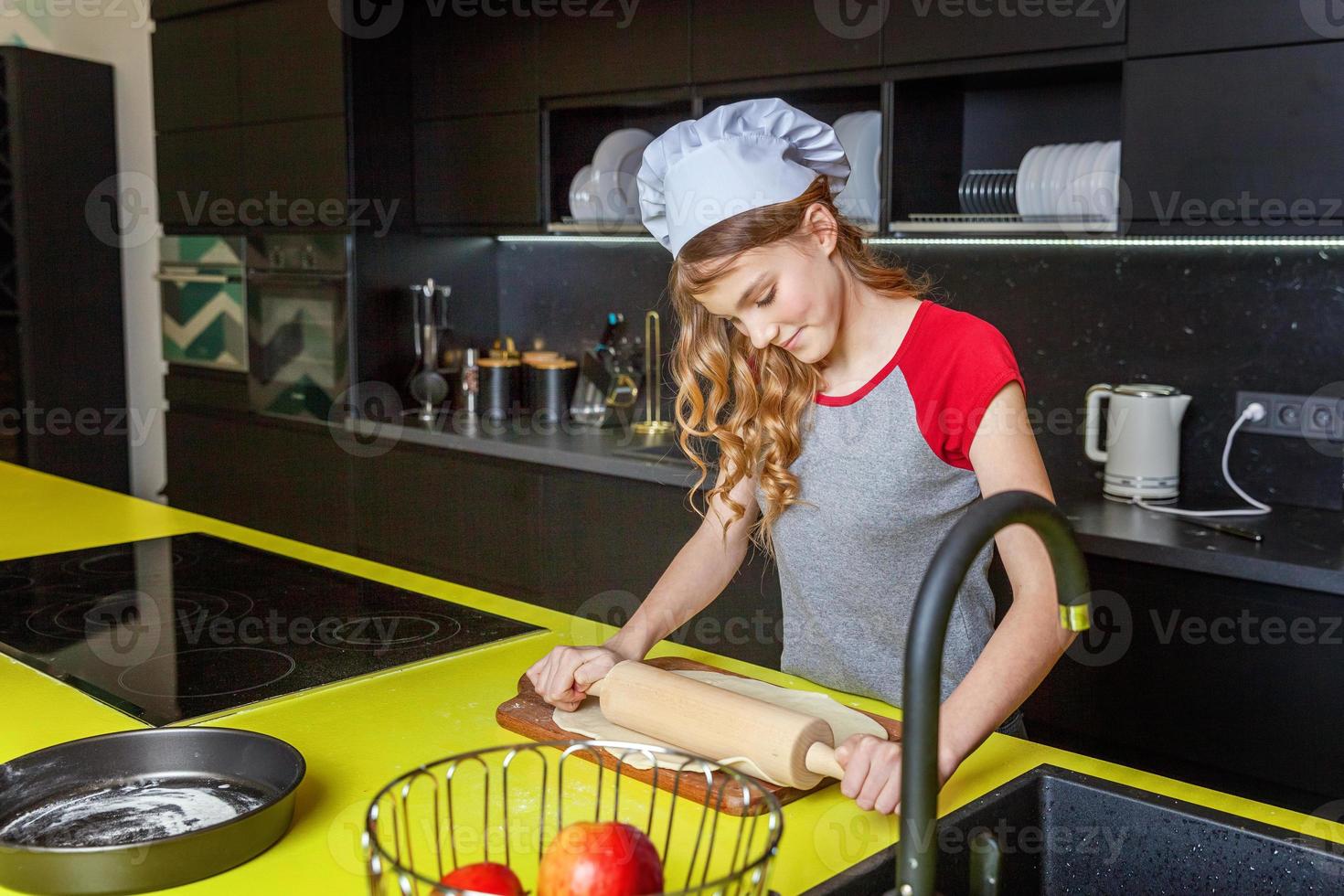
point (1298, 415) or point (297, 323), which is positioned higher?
point (297, 323)

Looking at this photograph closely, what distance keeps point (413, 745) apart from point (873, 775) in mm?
440

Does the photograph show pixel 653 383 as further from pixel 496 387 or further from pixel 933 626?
pixel 933 626

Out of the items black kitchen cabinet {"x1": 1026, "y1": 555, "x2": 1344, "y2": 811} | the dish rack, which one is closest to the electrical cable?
black kitchen cabinet {"x1": 1026, "y1": 555, "x2": 1344, "y2": 811}

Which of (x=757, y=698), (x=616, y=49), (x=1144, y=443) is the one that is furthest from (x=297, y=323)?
(x=757, y=698)

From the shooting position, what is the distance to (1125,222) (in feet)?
7.90

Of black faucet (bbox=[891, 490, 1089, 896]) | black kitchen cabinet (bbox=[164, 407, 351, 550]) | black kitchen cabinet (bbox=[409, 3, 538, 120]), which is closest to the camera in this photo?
black faucet (bbox=[891, 490, 1089, 896])

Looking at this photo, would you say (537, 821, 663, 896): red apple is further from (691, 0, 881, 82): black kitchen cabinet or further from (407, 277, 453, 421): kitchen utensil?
(407, 277, 453, 421): kitchen utensil

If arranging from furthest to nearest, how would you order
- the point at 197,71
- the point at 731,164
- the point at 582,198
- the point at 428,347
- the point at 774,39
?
the point at 197,71 → the point at 428,347 → the point at 582,198 → the point at 774,39 → the point at 731,164

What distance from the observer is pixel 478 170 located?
3.69m

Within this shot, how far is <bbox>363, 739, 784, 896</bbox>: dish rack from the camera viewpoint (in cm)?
89

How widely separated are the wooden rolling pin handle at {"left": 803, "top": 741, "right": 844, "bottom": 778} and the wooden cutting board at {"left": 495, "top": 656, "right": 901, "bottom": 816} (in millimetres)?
35

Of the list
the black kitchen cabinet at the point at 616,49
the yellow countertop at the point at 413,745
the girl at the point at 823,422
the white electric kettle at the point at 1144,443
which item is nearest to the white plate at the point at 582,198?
the black kitchen cabinet at the point at 616,49

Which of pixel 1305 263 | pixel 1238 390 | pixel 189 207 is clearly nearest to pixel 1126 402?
pixel 1238 390

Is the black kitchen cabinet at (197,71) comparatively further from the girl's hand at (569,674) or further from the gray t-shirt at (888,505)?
the girl's hand at (569,674)
